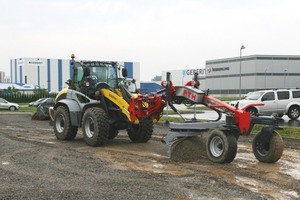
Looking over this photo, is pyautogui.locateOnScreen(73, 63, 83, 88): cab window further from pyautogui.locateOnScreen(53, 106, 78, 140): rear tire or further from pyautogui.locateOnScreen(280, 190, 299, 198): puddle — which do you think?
pyautogui.locateOnScreen(280, 190, 299, 198): puddle

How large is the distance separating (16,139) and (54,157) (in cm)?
A: 480

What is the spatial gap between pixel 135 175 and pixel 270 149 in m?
3.40

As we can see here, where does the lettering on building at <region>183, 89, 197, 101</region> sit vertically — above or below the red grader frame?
above

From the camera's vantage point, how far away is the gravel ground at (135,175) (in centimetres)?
692

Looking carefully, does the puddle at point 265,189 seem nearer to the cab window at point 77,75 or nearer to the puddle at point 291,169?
the puddle at point 291,169

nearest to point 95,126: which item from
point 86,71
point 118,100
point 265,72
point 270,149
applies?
point 118,100

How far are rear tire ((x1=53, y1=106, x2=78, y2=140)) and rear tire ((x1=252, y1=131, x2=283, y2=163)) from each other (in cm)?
657

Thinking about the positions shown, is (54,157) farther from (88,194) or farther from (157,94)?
(88,194)

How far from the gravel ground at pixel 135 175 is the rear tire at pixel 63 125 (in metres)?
1.81

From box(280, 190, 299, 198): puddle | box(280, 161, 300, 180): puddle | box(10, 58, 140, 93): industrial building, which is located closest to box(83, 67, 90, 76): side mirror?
box(280, 161, 300, 180): puddle

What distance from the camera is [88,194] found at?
22.5 ft

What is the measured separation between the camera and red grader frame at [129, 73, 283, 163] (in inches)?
372

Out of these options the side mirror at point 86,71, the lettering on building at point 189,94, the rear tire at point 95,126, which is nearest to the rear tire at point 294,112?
the side mirror at point 86,71

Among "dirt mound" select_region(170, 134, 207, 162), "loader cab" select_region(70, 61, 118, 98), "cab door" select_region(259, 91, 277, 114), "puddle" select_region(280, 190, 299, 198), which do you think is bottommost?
"puddle" select_region(280, 190, 299, 198)
